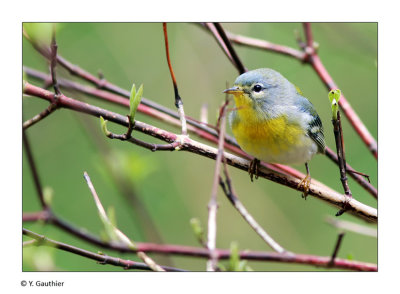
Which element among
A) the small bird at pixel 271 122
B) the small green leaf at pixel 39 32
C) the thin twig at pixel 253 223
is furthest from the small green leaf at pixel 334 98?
the small green leaf at pixel 39 32

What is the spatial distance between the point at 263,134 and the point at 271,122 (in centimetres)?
11

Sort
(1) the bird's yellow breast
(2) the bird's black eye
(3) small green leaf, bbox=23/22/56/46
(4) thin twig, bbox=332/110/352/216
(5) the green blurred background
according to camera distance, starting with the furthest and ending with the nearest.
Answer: (5) the green blurred background, (2) the bird's black eye, (1) the bird's yellow breast, (3) small green leaf, bbox=23/22/56/46, (4) thin twig, bbox=332/110/352/216

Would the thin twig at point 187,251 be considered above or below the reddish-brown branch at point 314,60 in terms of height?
below

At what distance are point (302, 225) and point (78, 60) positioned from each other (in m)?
2.19

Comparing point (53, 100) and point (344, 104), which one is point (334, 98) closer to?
point (344, 104)

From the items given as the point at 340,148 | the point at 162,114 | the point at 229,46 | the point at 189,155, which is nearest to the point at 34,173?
the point at 162,114

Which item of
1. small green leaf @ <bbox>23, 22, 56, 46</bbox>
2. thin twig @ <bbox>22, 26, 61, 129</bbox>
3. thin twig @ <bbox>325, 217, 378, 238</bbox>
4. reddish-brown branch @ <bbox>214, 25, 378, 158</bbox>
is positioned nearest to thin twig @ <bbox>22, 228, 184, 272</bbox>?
thin twig @ <bbox>22, 26, 61, 129</bbox>

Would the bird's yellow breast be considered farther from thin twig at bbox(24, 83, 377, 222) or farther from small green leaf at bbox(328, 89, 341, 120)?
small green leaf at bbox(328, 89, 341, 120)

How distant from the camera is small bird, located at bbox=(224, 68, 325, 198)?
2.63 m

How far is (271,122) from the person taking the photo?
2697 mm

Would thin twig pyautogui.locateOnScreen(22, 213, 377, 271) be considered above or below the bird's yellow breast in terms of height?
below

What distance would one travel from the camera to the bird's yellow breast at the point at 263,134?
262cm

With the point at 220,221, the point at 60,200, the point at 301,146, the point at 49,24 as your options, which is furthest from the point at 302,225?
the point at 49,24

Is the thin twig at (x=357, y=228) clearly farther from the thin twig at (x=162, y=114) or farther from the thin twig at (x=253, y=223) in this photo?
the thin twig at (x=253, y=223)
